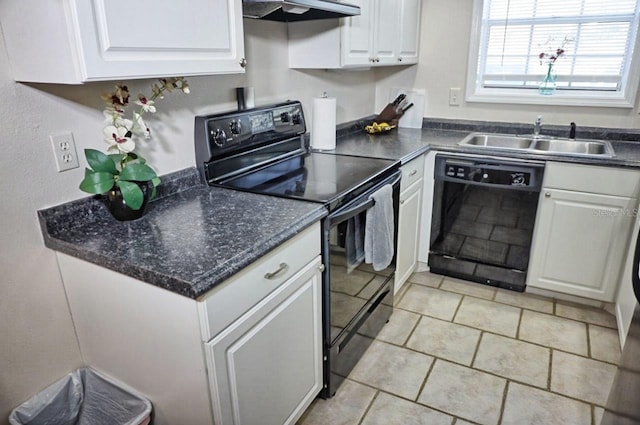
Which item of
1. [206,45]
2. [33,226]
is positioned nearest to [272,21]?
[206,45]

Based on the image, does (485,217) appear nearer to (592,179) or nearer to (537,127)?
(592,179)

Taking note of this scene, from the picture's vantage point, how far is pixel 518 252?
8.57ft

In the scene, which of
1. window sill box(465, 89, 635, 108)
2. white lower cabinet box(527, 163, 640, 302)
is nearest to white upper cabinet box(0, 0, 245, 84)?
white lower cabinet box(527, 163, 640, 302)

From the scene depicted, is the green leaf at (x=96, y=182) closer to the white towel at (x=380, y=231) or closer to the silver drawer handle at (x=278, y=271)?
the silver drawer handle at (x=278, y=271)

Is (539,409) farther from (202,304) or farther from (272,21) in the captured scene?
(272,21)

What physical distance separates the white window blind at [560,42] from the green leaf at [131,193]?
2603mm

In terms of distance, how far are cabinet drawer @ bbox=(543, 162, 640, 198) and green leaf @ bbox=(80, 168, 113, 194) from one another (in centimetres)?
221

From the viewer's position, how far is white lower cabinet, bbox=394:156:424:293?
2426mm

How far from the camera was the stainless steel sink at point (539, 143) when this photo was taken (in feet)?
8.81

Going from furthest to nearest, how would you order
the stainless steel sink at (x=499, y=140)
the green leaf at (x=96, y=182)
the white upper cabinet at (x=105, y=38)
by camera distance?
the stainless steel sink at (x=499, y=140) → the green leaf at (x=96, y=182) → the white upper cabinet at (x=105, y=38)

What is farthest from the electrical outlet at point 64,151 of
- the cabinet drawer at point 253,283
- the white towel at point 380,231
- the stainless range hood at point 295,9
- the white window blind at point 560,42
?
the white window blind at point 560,42

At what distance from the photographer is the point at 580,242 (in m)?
2.44

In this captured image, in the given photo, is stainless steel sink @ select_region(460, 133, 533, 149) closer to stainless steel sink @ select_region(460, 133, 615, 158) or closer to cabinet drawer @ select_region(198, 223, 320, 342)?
stainless steel sink @ select_region(460, 133, 615, 158)

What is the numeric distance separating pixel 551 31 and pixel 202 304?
115 inches
